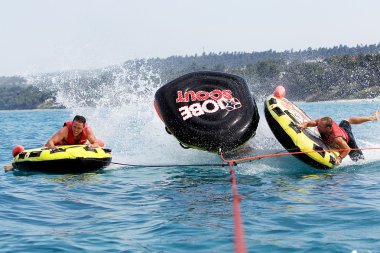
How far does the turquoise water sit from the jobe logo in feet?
3.09

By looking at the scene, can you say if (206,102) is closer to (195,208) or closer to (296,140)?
(296,140)

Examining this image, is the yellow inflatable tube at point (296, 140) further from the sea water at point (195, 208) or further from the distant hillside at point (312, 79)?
the distant hillside at point (312, 79)

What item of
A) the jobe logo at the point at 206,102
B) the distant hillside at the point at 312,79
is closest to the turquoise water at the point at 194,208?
the jobe logo at the point at 206,102

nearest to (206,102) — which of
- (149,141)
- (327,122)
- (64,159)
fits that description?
(327,122)

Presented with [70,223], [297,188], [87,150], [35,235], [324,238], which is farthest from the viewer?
[87,150]

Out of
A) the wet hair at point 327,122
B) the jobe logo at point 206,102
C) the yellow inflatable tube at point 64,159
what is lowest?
the yellow inflatable tube at point 64,159

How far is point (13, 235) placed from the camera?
5094 mm

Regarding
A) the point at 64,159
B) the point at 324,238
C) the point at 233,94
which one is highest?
the point at 233,94

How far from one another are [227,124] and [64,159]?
2559 mm

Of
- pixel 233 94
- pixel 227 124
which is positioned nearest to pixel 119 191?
pixel 227 124

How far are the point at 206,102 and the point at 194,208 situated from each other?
311 centimetres

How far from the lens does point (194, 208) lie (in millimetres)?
5977

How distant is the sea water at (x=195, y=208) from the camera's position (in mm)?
4703

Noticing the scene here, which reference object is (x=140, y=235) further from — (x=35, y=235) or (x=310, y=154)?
A: (x=310, y=154)
